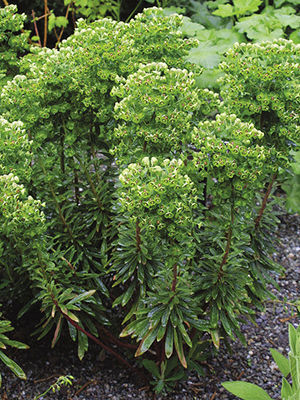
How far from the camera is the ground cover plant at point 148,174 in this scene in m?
2.02

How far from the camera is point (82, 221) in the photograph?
2.89 m

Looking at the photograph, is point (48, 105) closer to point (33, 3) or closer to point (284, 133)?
Result: point (284, 133)

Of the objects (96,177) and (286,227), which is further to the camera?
(286,227)

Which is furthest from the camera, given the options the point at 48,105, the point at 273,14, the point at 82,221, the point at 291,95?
the point at 273,14

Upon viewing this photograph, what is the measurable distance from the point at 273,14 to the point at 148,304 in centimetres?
447

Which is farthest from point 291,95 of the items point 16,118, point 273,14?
point 273,14

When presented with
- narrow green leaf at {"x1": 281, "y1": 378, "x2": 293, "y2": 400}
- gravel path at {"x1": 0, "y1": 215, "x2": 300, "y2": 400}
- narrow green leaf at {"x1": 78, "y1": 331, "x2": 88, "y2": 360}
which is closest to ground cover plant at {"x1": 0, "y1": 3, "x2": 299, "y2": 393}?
narrow green leaf at {"x1": 78, "y1": 331, "x2": 88, "y2": 360}

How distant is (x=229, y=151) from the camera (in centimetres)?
199

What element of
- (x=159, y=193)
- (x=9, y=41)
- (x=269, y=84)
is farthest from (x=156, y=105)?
(x=9, y=41)

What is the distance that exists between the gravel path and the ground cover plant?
0.51 ft

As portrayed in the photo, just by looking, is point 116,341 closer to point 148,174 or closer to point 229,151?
point 148,174

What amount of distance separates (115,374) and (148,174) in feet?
4.86

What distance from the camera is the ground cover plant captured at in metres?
2.02

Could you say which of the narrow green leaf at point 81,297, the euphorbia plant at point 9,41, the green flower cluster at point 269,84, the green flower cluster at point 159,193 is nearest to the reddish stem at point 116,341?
the narrow green leaf at point 81,297
